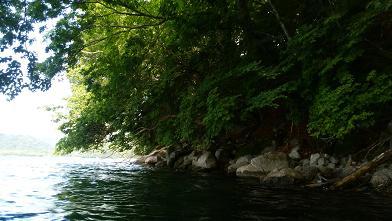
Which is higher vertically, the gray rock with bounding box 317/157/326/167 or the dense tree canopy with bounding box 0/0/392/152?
the dense tree canopy with bounding box 0/0/392/152

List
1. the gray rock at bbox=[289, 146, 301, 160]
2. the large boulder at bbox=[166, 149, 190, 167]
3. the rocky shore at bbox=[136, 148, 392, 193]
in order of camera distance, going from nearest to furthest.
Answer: the rocky shore at bbox=[136, 148, 392, 193] < the gray rock at bbox=[289, 146, 301, 160] < the large boulder at bbox=[166, 149, 190, 167]

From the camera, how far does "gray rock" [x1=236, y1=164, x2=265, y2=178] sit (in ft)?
50.4

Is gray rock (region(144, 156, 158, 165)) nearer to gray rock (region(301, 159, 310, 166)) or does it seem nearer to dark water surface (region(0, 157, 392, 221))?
gray rock (region(301, 159, 310, 166))

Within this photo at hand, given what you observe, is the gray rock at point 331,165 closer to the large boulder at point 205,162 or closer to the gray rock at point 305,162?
the gray rock at point 305,162

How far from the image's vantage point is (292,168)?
568 inches

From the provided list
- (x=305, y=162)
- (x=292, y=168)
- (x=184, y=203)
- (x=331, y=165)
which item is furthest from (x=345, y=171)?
(x=184, y=203)

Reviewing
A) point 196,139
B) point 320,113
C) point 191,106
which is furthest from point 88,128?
point 320,113

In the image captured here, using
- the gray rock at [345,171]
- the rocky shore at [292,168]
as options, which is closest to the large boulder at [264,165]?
the rocky shore at [292,168]

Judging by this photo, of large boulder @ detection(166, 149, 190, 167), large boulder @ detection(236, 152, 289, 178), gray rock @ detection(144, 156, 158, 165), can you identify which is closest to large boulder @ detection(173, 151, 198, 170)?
large boulder @ detection(166, 149, 190, 167)

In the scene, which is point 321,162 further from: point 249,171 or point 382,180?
point 382,180

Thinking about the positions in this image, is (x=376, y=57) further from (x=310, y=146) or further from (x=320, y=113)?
(x=310, y=146)

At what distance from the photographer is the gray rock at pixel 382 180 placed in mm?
10987

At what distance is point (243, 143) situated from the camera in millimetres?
20672

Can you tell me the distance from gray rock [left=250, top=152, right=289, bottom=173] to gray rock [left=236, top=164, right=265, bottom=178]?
0.12 meters
